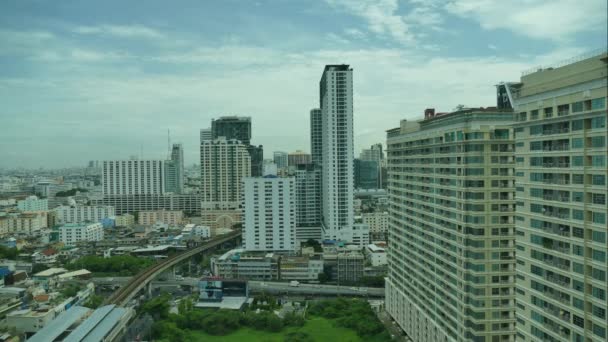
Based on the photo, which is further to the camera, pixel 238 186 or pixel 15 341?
pixel 238 186

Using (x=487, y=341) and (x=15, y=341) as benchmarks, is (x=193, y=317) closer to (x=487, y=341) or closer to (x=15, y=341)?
(x=15, y=341)

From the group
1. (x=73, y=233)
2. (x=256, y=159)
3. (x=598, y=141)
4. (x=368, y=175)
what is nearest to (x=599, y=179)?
(x=598, y=141)

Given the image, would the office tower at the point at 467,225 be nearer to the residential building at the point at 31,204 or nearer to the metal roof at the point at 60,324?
the metal roof at the point at 60,324

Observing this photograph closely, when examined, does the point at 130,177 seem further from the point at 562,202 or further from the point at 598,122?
the point at 598,122

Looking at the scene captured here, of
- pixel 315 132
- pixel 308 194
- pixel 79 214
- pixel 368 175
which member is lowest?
pixel 79 214

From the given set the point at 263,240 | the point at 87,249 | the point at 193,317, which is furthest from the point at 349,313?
the point at 87,249

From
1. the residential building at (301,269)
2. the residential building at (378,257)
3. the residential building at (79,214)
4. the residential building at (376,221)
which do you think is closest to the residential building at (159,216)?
the residential building at (79,214)

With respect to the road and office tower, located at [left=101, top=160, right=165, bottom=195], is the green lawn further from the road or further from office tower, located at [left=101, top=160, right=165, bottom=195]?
office tower, located at [left=101, top=160, right=165, bottom=195]
